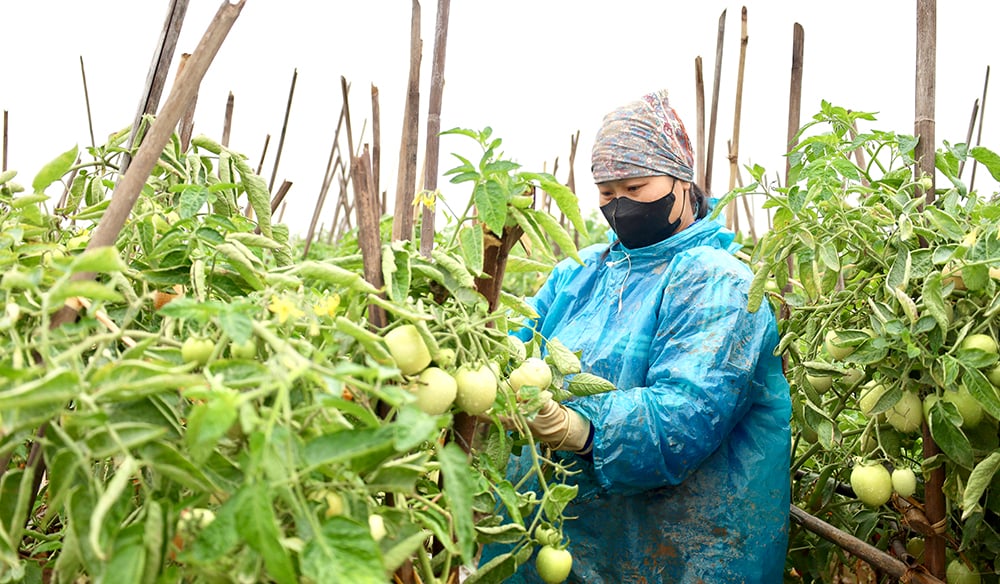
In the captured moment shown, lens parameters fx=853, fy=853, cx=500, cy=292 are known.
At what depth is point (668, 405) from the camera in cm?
138

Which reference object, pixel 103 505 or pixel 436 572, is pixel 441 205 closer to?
pixel 436 572

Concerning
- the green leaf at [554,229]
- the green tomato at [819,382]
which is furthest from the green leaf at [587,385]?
the green tomato at [819,382]

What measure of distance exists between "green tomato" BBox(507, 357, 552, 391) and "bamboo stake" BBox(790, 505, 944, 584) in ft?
2.23

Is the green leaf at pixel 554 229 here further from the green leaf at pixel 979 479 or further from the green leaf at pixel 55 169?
the green leaf at pixel 979 479

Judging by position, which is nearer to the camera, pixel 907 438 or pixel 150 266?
pixel 150 266

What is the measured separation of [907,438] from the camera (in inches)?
53.2

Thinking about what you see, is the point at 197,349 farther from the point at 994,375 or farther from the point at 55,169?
the point at 994,375

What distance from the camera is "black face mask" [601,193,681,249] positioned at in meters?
1.64

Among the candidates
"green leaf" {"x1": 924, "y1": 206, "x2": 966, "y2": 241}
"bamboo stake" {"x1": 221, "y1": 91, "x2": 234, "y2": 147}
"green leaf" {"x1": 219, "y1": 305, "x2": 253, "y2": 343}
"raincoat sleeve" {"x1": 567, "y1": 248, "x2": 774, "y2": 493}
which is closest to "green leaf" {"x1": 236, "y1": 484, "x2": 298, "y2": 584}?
"green leaf" {"x1": 219, "y1": 305, "x2": 253, "y2": 343}

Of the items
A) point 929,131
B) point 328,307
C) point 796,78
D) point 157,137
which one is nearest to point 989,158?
point 929,131

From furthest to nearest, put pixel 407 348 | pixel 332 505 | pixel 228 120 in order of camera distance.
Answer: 1. pixel 228 120
2. pixel 407 348
3. pixel 332 505

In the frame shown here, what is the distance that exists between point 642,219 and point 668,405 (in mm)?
415

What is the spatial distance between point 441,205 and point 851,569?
1087 mm

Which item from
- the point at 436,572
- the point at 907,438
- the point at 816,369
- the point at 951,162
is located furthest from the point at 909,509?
the point at 436,572
